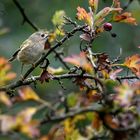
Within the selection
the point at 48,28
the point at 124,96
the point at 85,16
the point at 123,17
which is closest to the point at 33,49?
the point at 85,16

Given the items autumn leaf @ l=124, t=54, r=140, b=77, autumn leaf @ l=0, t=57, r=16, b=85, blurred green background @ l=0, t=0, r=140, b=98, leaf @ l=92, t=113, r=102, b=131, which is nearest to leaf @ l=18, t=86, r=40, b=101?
autumn leaf @ l=0, t=57, r=16, b=85

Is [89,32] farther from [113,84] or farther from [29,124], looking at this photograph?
[29,124]

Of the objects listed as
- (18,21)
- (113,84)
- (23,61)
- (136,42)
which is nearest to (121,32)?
(136,42)

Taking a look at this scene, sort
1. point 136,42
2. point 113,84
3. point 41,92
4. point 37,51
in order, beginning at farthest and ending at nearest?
point 136,42 → point 41,92 → point 37,51 → point 113,84

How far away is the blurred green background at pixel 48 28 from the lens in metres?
8.22

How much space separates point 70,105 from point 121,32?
735 centimetres

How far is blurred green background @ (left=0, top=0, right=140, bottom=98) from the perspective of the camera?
822cm

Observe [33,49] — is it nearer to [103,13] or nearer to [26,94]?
[103,13]

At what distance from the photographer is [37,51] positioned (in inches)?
103

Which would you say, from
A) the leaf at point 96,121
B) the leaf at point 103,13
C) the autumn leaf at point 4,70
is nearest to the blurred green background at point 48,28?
the leaf at point 103,13

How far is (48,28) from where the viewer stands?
27.1 feet

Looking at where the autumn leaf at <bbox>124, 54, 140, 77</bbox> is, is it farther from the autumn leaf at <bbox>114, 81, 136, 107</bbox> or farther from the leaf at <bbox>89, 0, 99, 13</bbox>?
the autumn leaf at <bbox>114, 81, 136, 107</bbox>

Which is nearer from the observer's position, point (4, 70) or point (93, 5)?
point (4, 70)

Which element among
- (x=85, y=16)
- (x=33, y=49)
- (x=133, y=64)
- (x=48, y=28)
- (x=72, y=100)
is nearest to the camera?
(x=72, y=100)
